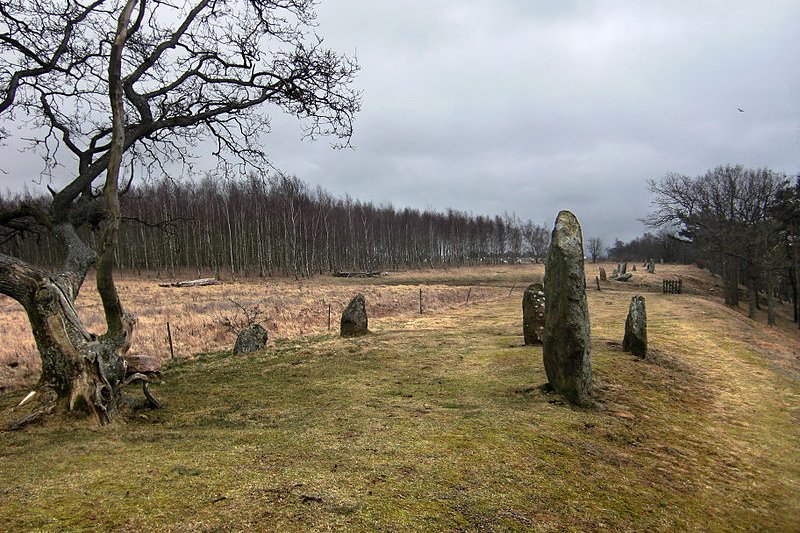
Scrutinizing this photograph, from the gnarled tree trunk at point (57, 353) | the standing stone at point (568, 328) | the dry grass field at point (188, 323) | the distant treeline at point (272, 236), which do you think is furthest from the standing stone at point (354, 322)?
the distant treeline at point (272, 236)

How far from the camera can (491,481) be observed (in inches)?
165

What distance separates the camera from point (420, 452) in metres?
4.74

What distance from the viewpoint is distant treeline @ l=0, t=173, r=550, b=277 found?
156ft

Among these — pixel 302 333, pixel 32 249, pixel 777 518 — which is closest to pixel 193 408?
pixel 777 518

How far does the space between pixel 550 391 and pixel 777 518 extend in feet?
10.3

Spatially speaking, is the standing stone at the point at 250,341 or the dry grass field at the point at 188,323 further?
the standing stone at the point at 250,341

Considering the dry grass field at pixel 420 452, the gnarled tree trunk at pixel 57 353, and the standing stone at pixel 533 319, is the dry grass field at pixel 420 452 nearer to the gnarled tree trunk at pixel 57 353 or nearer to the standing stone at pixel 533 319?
the gnarled tree trunk at pixel 57 353

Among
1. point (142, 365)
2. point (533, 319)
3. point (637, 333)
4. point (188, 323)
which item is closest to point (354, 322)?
point (533, 319)

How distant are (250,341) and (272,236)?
45354 millimetres

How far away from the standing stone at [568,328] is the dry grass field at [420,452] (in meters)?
0.32

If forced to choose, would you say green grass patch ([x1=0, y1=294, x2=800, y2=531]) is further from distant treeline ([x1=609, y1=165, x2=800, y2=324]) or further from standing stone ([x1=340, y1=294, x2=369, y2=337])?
distant treeline ([x1=609, y1=165, x2=800, y2=324])

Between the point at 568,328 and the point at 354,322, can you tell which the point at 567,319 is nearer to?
the point at 568,328

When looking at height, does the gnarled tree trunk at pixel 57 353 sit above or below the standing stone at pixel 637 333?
above

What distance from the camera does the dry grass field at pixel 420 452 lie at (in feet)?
11.4
